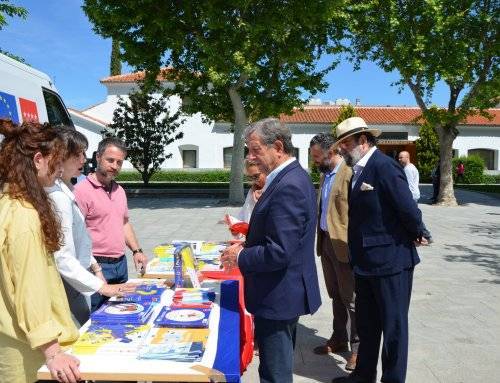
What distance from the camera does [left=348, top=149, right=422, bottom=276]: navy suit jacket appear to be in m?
3.24

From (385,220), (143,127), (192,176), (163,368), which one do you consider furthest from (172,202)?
(192,176)

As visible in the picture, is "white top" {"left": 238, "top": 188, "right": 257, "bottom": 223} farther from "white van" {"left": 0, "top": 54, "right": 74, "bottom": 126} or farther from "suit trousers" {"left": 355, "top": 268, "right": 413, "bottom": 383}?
"white van" {"left": 0, "top": 54, "right": 74, "bottom": 126}

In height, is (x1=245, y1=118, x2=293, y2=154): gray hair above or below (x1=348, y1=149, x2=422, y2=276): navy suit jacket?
above

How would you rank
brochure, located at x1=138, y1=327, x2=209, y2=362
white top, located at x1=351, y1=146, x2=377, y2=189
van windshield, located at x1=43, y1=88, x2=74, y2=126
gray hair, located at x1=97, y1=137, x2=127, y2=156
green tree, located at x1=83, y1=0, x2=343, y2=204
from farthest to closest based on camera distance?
green tree, located at x1=83, y1=0, x2=343, y2=204 → van windshield, located at x1=43, y1=88, x2=74, y2=126 → gray hair, located at x1=97, y1=137, x2=127, y2=156 → white top, located at x1=351, y1=146, x2=377, y2=189 → brochure, located at x1=138, y1=327, x2=209, y2=362

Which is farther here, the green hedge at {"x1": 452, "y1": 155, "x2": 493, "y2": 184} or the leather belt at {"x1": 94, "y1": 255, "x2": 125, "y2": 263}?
the green hedge at {"x1": 452, "y1": 155, "x2": 493, "y2": 184}

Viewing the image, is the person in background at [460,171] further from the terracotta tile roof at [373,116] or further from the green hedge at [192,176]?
the green hedge at [192,176]

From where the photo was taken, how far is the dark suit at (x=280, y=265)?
2.38 m

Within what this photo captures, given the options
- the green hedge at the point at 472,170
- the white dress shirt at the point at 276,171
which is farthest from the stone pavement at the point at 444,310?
the green hedge at the point at 472,170

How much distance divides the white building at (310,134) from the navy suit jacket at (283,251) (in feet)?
117

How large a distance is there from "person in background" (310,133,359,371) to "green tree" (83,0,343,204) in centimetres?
1123

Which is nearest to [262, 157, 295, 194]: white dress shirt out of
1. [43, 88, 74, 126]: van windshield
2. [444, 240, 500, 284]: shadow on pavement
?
[444, 240, 500, 284]: shadow on pavement

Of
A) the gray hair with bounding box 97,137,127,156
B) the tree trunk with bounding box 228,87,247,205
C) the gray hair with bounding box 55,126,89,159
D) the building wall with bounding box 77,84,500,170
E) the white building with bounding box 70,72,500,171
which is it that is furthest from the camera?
the building wall with bounding box 77,84,500,170

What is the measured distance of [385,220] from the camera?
3295mm

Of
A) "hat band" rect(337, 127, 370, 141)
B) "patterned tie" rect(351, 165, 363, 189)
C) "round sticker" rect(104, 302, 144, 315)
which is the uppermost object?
"hat band" rect(337, 127, 370, 141)
